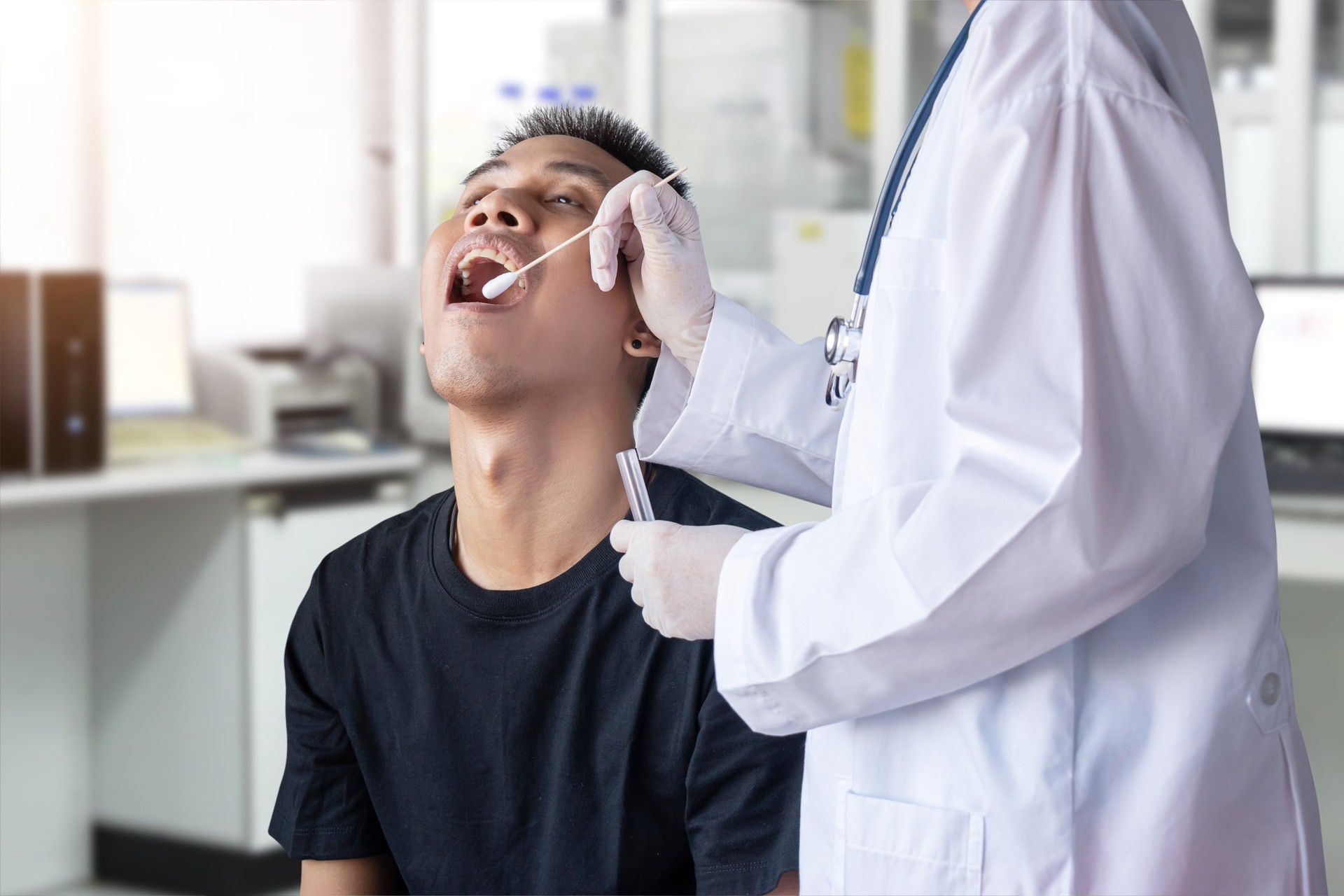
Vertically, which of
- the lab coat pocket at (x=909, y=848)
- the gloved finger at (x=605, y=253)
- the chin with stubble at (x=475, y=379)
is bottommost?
the lab coat pocket at (x=909, y=848)

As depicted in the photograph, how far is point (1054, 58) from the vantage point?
2.37 feet

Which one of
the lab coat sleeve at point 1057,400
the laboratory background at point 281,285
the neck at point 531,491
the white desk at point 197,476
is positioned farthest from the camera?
the laboratory background at point 281,285

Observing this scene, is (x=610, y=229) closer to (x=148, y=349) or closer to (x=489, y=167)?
(x=489, y=167)

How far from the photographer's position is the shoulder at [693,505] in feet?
3.84

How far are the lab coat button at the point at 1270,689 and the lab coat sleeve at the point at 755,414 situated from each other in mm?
387

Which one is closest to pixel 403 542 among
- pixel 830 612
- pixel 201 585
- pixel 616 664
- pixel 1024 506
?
pixel 616 664

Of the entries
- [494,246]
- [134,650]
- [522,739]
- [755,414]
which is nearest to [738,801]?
[522,739]

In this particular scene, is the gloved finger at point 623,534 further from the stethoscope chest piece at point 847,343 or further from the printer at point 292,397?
the printer at point 292,397

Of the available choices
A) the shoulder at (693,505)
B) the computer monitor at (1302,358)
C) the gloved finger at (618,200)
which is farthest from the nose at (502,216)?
the computer monitor at (1302,358)

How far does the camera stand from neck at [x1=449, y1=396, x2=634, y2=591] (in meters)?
1.16

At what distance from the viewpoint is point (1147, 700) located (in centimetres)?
79

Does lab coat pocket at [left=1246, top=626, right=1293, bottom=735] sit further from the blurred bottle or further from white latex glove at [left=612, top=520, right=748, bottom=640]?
the blurred bottle

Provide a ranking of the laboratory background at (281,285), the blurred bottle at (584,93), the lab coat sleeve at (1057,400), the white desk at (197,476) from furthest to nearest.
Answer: the blurred bottle at (584,93)
the laboratory background at (281,285)
the white desk at (197,476)
the lab coat sleeve at (1057,400)

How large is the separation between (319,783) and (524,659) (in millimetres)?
243
